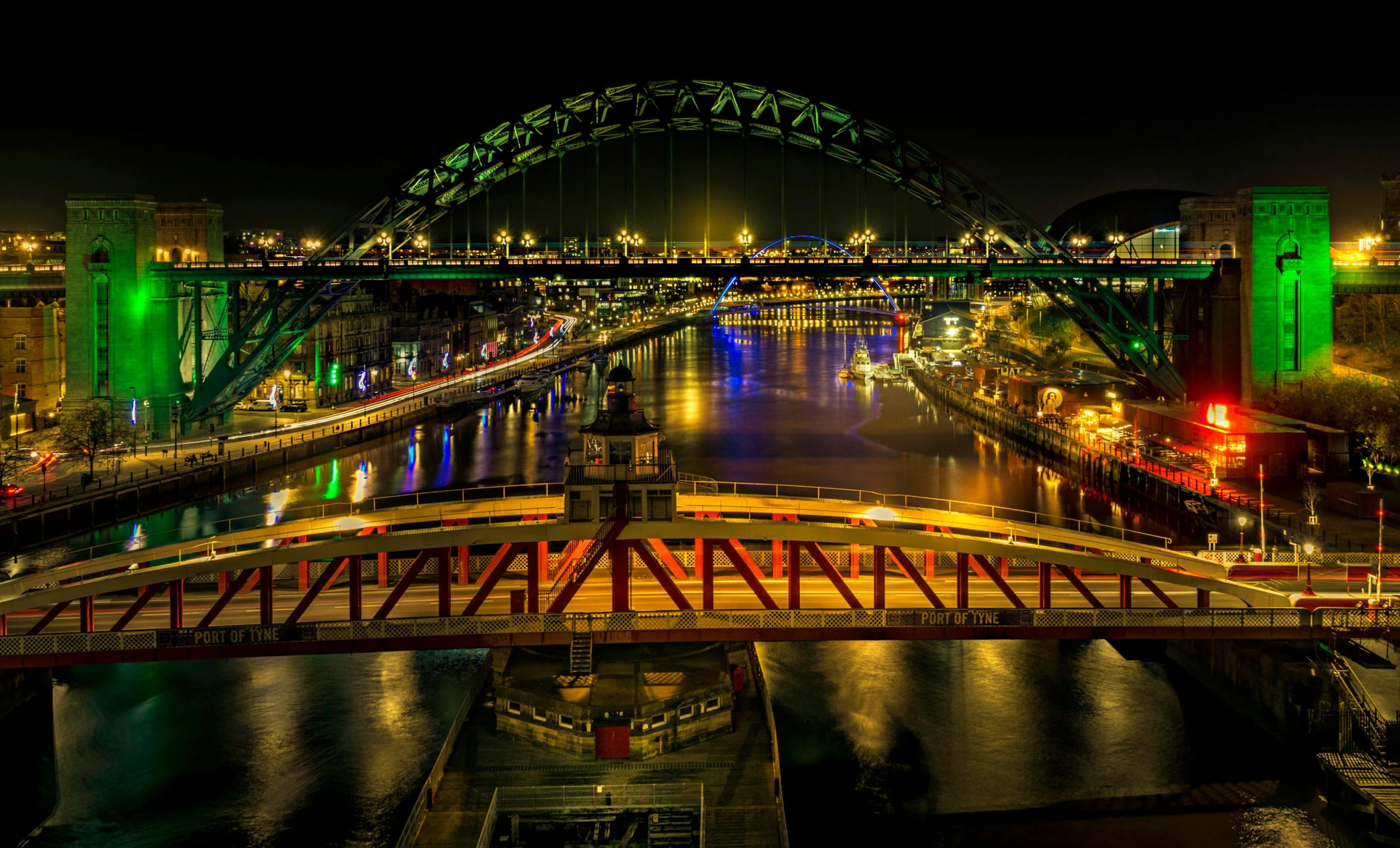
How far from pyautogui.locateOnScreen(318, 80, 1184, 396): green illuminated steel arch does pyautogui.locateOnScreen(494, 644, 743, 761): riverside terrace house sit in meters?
30.1

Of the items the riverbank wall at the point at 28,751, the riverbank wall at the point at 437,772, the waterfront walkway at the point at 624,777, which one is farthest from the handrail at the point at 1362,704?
the riverbank wall at the point at 28,751

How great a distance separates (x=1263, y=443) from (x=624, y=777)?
82.2ft

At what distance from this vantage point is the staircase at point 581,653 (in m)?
16.4

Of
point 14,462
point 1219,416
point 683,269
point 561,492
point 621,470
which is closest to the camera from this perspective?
point 621,470

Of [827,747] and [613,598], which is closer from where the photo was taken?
[613,598]

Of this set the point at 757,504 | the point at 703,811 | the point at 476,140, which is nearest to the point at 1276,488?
the point at 757,504

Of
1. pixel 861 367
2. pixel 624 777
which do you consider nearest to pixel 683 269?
pixel 624 777

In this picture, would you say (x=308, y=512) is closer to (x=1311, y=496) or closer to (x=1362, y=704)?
(x=1311, y=496)

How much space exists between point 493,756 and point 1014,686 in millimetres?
9114

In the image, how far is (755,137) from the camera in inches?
1807

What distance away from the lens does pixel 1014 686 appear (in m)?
20.9

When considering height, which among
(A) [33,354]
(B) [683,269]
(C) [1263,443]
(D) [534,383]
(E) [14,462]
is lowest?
(C) [1263,443]

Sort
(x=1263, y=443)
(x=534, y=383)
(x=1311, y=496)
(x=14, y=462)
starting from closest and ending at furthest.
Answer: (x=1311, y=496), (x=14, y=462), (x=1263, y=443), (x=534, y=383)

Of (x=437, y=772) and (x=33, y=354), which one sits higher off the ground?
(x=33, y=354)
